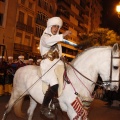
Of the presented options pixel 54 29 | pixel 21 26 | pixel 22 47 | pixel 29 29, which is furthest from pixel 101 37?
pixel 54 29

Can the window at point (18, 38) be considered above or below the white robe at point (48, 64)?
above

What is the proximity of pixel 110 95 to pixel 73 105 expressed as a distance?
11.1 m

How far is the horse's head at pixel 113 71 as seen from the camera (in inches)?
215

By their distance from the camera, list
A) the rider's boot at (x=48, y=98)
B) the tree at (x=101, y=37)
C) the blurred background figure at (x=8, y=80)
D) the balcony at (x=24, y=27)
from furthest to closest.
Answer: the balcony at (x=24, y=27) → the tree at (x=101, y=37) → the blurred background figure at (x=8, y=80) → the rider's boot at (x=48, y=98)

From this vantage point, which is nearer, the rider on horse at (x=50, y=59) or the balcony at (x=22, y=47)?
the rider on horse at (x=50, y=59)

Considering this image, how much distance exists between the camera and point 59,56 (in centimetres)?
630

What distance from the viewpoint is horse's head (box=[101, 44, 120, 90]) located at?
17.9 ft

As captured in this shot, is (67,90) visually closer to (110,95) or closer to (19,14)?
(110,95)

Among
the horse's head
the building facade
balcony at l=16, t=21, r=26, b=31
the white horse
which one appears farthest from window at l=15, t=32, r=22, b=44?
the horse's head

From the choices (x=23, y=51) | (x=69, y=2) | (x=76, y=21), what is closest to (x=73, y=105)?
(x=23, y=51)

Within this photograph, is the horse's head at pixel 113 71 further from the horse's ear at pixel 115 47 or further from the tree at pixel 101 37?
the tree at pixel 101 37

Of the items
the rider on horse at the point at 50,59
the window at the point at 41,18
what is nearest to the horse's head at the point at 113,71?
the rider on horse at the point at 50,59

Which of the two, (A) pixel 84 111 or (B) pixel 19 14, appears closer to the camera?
(A) pixel 84 111

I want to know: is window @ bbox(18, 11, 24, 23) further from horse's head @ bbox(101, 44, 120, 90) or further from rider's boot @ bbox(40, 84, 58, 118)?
horse's head @ bbox(101, 44, 120, 90)
